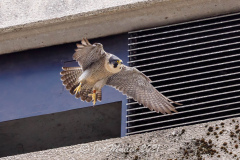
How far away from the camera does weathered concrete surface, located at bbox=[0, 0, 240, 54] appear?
5.94 metres

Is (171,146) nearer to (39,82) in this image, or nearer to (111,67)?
(111,67)

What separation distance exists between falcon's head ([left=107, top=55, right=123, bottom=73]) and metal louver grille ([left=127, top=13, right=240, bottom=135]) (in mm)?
455

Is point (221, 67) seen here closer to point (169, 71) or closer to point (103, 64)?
point (169, 71)

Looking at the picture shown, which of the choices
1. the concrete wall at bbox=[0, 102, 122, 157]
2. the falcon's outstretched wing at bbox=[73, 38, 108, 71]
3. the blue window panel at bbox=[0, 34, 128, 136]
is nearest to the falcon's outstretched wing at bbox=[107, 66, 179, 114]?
the blue window panel at bbox=[0, 34, 128, 136]

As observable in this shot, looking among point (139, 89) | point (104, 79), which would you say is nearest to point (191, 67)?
point (139, 89)

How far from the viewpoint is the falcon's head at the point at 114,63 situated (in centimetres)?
526

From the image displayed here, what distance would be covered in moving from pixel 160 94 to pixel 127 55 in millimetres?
764

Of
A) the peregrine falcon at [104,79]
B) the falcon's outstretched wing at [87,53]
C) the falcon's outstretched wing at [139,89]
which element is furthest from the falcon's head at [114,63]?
the falcon's outstretched wing at [139,89]

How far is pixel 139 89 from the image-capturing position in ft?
18.6

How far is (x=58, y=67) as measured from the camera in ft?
20.3

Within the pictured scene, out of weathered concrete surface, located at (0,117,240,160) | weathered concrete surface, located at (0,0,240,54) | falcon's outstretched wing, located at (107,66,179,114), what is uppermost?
weathered concrete surface, located at (0,0,240,54)

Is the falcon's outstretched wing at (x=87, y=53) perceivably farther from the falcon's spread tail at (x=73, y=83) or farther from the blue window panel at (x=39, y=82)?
the blue window panel at (x=39, y=82)

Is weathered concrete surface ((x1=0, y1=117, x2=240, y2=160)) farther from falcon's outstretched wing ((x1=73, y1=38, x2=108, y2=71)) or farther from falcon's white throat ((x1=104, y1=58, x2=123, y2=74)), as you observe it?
falcon's outstretched wing ((x1=73, y1=38, x2=108, y2=71))

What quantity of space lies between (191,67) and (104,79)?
868 millimetres
